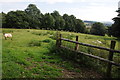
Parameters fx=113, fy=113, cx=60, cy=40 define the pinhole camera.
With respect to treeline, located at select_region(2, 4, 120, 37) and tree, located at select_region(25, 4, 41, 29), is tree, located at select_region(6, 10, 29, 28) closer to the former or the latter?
treeline, located at select_region(2, 4, 120, 37)

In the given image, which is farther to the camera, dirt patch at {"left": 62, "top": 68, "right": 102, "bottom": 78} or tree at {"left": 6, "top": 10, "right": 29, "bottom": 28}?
tree at {"left": 6, "top": 10, "right": 29, "bottom": 28}

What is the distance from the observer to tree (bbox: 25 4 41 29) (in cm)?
5151

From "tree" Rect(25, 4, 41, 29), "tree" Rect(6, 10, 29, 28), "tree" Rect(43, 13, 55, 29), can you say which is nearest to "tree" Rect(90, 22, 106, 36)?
"tree" Rect(43, 13, 55, 29)

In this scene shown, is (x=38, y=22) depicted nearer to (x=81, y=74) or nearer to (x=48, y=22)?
(x=48, y=22)

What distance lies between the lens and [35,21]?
5153 cm

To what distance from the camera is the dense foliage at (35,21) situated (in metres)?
46.3

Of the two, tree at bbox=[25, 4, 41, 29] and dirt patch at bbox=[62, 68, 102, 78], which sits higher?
tree at bbox=[25, 4, 41, 29]

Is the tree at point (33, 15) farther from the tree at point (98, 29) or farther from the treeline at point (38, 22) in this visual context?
the tree at point (98, 29)

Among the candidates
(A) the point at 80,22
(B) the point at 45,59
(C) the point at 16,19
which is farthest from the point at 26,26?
(B) the point at 45,59

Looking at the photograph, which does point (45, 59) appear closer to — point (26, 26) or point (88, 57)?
point (88, 57)

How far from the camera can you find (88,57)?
6.07m

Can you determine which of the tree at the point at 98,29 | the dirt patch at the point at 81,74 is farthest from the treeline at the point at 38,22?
the dirt patch at the point at 81,74

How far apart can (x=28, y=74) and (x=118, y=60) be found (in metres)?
3.99

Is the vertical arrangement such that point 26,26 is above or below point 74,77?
above
